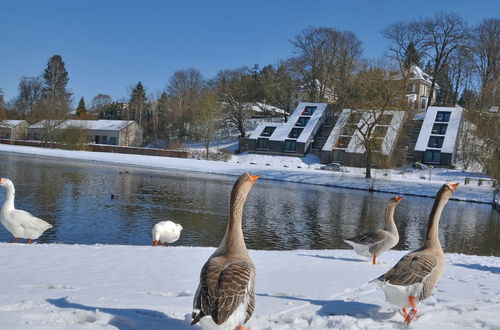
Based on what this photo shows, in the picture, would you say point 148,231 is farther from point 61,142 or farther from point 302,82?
point 302,82

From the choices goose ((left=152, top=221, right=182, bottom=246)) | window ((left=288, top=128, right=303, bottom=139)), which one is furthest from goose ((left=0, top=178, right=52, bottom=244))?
window ((left=288, top=128, right=303, bottom=139))

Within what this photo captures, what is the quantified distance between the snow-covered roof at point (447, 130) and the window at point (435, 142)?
1.67 feet

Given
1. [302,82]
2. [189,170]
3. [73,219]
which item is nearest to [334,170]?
[189,170]

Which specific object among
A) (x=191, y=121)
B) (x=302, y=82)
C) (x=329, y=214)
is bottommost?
(x=329, y=214)

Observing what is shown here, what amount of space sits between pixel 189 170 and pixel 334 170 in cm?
1943

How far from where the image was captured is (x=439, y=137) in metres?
63.9

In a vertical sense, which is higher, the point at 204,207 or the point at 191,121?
the point at 191,121

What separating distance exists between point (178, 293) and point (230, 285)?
102 inches

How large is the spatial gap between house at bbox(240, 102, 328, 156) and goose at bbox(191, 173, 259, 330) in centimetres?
6664

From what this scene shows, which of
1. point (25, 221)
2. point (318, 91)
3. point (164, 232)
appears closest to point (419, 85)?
point (318, 91)

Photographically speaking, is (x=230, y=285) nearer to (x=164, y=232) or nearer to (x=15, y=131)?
(x=164, y=232)

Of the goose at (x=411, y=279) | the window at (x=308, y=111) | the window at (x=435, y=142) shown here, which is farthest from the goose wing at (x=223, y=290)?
the window at (x=308, y=111)

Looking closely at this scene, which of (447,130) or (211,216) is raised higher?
(447,130)

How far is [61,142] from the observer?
78.2 metres
